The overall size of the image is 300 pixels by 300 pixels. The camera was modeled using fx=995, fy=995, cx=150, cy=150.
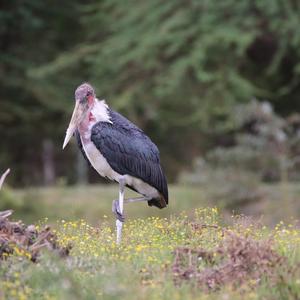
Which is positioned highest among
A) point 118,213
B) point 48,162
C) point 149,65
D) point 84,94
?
point 149,65

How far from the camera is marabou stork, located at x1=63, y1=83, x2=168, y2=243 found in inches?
356

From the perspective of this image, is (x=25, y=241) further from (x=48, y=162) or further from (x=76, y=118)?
(x=48, y=162)

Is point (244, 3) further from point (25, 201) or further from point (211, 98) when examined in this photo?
point (25, 201)

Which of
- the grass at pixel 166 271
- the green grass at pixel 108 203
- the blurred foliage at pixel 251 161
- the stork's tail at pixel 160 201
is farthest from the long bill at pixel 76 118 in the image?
the blurred foliage at pixel 251 161

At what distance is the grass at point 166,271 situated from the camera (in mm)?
6402

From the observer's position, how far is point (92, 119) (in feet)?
29.9

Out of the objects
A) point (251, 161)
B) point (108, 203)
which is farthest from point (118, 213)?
point (251, 161)

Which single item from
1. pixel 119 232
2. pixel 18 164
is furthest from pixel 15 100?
pixel 119 232

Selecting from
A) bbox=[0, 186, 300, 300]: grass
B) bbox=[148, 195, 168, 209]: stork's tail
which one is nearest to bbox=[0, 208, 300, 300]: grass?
bbox=[0, 186, 300, 300]: grass

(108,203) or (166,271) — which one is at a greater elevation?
(108,203)

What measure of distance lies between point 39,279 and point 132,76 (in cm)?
1545

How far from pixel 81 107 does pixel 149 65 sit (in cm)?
1170

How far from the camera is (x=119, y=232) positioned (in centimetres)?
864

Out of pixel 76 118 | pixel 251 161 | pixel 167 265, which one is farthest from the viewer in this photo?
pixel 251 161
